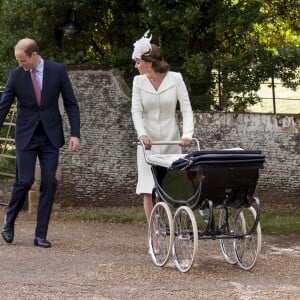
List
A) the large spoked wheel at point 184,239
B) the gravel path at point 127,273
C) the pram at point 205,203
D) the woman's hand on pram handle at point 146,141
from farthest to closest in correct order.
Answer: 1. the woman's hand on pram handle at point 146,141
2. the large spoked wheel at point 184,239
3. the pram at point 205,203
4. the gravel path at point 127,273

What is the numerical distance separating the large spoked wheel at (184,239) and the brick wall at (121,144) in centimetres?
433

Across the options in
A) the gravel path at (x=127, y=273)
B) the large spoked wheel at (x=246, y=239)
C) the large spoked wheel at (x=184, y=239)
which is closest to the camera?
the gravel path at (x=127, y=273)

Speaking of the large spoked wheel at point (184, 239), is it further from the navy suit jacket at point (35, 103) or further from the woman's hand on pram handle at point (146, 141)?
the navy suit jacket at point (35, 103)

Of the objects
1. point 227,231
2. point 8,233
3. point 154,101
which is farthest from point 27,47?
point 227,231

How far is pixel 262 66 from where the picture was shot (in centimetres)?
1217

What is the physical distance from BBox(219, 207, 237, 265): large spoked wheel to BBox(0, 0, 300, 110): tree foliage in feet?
14.7

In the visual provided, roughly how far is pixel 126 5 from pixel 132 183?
9.52 ft

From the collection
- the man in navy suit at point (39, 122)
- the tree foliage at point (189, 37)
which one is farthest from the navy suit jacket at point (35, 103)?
the tree foliage at point (189, 37)

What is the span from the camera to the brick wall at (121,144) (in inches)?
454

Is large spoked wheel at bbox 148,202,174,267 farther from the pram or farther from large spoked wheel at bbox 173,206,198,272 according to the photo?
large spoked wheel at bbox 173,206,198,272

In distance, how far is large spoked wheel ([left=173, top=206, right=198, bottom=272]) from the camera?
706 cm

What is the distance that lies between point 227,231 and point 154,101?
1469 millimetres

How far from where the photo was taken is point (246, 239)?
7281 mm

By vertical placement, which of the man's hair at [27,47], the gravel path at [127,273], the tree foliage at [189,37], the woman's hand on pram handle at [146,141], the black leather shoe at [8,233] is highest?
the tree foliage at [189,37]
